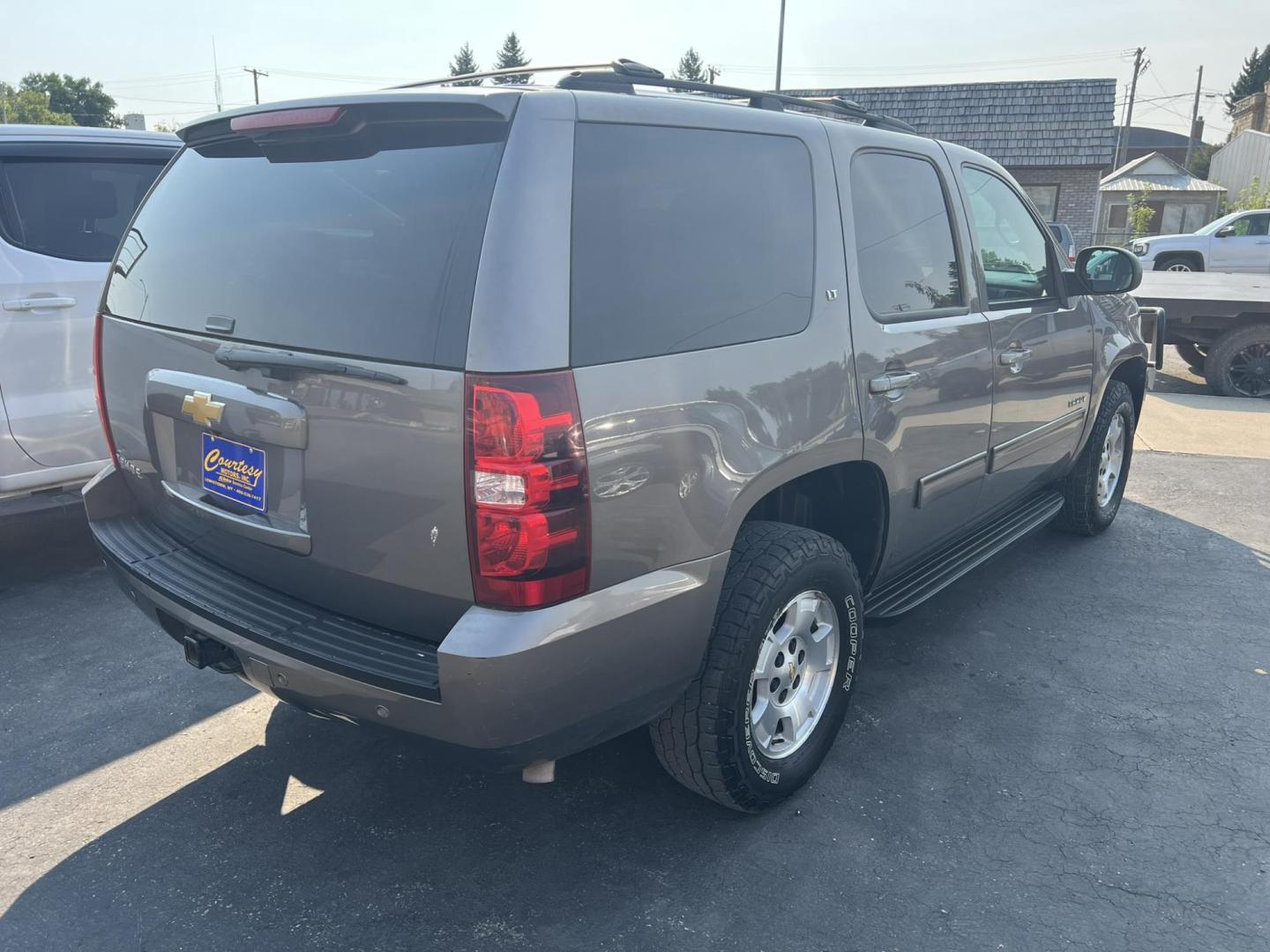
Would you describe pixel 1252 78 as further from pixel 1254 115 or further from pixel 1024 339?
pixel 1024 339

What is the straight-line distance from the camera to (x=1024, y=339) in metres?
3.86

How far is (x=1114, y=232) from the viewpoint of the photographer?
33.5m

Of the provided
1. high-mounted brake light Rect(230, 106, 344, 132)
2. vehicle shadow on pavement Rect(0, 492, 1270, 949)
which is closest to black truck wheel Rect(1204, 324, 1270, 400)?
vehicle shadow on pavement Rect(0, 492, 1270, 949)

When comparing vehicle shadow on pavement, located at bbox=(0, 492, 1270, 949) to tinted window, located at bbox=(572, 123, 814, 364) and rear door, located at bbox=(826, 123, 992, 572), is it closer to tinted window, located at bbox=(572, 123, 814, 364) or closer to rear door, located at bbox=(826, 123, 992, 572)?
rear door, located at bbox=(826, 123, 992, 572)

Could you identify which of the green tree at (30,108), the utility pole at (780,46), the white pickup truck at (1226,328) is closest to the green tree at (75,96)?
the green tree at (30,108)

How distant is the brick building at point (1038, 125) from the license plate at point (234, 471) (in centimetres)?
2476

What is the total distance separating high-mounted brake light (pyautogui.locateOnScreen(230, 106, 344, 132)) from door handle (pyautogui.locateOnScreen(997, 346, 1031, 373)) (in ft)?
8.29

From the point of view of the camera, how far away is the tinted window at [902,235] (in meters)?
3.07

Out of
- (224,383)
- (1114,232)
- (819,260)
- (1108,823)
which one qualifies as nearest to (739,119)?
(819,260)

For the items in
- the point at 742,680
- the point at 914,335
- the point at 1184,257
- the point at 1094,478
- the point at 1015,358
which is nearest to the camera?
the point at 742,680

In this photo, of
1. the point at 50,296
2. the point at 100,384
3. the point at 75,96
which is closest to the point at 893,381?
the point at 100,384

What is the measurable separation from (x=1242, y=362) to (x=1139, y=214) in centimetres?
2611

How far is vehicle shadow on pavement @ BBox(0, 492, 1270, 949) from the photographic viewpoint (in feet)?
7.86

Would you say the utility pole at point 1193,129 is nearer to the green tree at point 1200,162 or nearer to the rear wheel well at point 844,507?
the green tree at point 1200,162
